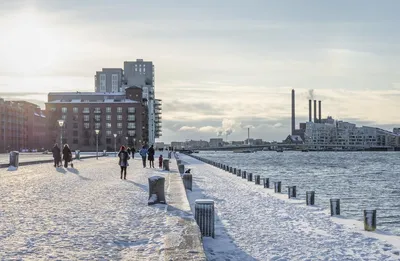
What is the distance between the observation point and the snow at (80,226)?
904 centimetres

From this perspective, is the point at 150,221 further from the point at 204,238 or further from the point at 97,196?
the point at 97,196

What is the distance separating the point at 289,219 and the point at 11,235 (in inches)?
426

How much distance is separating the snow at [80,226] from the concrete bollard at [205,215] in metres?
0.89

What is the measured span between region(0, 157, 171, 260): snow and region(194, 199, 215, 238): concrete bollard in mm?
892

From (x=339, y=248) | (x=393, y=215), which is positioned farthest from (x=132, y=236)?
(x=393, y=215)

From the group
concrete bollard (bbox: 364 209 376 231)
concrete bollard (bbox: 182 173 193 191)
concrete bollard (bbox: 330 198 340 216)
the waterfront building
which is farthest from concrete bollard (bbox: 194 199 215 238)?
the waterfront building

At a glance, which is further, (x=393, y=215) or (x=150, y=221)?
(x=393, y=215)

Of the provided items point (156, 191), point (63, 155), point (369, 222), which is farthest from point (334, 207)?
point (63, 155)

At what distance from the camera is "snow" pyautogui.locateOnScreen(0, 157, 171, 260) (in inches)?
356

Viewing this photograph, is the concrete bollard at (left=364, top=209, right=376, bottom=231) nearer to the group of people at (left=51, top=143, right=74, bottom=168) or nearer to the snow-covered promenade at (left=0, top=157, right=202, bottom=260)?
the snow-covered promenade at (left=0, top=157, right=202, bottom=260)

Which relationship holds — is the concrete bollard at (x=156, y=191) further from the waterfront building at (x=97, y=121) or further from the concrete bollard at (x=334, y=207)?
the waterfront building at (x=97, y=121)

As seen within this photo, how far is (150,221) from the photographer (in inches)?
501

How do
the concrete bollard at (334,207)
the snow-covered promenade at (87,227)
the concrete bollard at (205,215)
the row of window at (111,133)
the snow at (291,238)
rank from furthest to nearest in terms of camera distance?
the row of window at (111,133), the concrete bollard at (334,207), the concrete bollard at (205,215), the snow at (291,238), the snow-covered promenade at (87,227)

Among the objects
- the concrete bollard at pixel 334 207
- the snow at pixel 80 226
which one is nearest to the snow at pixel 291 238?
the concrete bollard at pixel 334 207
